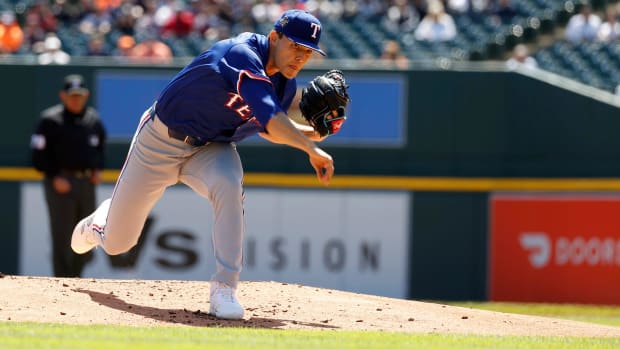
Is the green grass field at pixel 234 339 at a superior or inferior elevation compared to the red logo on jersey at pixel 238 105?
inferior

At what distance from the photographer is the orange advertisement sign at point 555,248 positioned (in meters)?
11.9

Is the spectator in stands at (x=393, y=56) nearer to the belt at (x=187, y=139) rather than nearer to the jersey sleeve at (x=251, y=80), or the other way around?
the belt at (x=187, y=139)

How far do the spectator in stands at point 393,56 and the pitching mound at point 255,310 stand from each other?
4.92 metres

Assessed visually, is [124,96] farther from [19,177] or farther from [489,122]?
[489,122]

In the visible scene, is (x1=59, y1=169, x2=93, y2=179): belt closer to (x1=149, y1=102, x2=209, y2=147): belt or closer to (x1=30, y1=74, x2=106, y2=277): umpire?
(x1=30, y1=74, x2=106, y2=277): umpire

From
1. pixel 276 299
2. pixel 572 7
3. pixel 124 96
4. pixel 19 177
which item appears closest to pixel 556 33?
pixel 572 7

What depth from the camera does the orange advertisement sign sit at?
11922 mm

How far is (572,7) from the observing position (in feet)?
53.2

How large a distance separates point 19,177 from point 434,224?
431cm

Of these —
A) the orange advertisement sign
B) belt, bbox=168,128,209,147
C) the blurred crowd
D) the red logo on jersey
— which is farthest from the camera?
the blurred crowd

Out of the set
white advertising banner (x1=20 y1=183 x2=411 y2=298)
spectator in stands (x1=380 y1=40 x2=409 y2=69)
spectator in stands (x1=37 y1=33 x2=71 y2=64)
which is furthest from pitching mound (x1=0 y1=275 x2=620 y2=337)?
spectator in stands (x1=37 y1=33 x2=71 y2=64)

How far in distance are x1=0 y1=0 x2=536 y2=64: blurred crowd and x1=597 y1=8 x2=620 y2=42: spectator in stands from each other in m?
1.26

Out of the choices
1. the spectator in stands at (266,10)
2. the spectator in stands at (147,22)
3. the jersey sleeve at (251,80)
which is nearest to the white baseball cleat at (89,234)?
the jersey sleeve at (251,80)

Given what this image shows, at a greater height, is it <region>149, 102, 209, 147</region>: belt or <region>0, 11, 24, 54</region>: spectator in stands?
<region>0, 11, 24, 54</region>: spectator in stands
